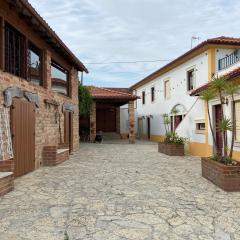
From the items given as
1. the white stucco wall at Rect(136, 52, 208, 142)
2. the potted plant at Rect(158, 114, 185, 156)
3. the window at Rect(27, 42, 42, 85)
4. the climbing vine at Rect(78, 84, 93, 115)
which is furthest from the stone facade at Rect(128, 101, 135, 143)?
the window at Rect(27, 42, 42, 85)

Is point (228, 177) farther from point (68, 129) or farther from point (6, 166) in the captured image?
point (68, 129)

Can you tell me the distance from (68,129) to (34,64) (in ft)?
16.5

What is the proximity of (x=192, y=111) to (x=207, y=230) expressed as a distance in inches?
452

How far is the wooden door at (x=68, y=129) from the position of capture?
47.8 feet

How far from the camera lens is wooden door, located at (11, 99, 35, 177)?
8695mm

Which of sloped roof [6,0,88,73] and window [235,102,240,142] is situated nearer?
sloped roof [6,0,88,73]

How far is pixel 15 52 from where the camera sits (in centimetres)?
919

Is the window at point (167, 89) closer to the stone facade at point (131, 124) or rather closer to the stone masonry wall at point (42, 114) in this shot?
the stone facade at point (131, 124)

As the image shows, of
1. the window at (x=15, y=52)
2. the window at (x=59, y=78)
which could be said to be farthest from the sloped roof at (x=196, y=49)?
the window at (x=15, y=52)

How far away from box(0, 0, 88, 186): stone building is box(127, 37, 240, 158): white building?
18.4 ft

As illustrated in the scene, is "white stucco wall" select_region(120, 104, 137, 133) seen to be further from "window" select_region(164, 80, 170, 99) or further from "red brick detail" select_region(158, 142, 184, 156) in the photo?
"red brick detail" select_region(158, 142, 184, 156)

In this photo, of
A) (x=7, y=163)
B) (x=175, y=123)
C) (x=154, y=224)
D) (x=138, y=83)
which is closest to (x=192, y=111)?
(x=175, y=123)

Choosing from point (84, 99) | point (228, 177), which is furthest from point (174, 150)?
point (84, 99)

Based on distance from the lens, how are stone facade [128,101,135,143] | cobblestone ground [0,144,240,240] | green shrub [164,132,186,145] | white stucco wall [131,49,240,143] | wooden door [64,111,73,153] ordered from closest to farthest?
cobblestone ground [0,144,240,240], wooden door [64,111,73,153], white stucco wall [131,49,240,143], green shrub [164,132,186,145], stone facade [128,101,135,143]
